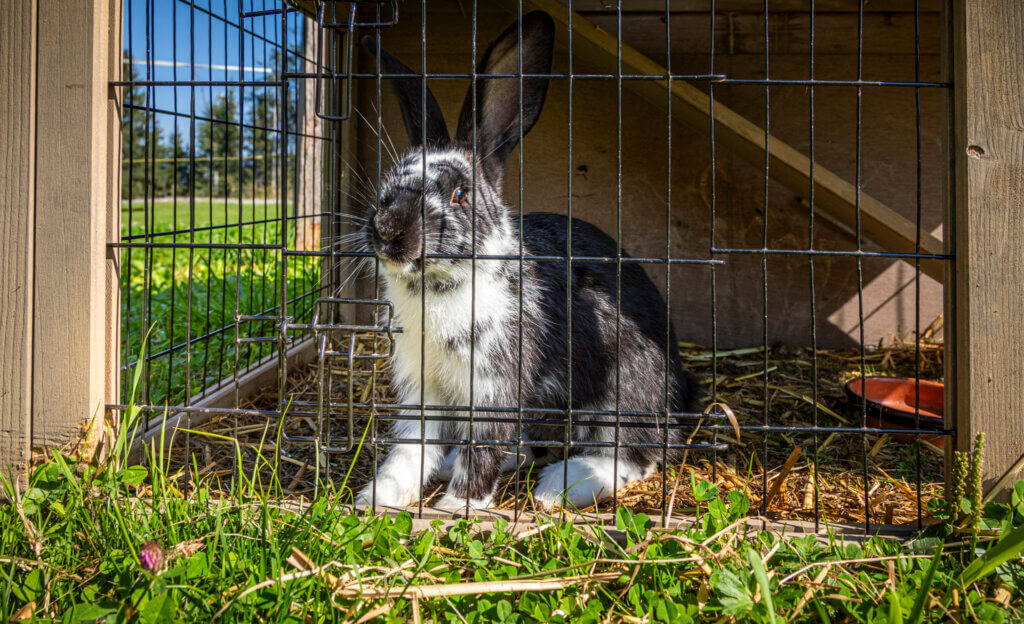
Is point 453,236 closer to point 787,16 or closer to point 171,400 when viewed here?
point 171,400

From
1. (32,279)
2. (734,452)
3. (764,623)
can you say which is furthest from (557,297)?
(32,279)

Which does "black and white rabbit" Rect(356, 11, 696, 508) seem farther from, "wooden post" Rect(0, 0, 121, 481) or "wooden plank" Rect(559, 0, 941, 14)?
"wooden plank" Rect(559, 0, 941, 14)

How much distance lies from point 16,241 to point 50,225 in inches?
4.0

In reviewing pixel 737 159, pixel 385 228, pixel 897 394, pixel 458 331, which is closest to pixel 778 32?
pixel 737 159

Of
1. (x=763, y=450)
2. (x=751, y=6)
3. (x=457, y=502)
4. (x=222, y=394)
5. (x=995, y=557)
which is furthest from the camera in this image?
(x=751, y=6)

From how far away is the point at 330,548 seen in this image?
1.88 meters

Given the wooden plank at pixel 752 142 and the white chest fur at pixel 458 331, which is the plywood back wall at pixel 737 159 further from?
the white chest fur at pixel 458 331

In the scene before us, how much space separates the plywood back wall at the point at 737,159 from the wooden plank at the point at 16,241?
2.29m

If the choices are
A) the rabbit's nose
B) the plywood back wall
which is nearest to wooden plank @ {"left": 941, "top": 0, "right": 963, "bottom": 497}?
the rabbit's nose

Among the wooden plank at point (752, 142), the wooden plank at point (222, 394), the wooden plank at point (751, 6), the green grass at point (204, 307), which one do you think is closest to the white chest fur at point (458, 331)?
the wooden plank at point (222, 394)

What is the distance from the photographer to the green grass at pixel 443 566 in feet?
5.49

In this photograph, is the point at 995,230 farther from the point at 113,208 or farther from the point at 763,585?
the point at 113,208

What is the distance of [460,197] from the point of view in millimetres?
2664

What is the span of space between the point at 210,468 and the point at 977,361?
2487 mm
